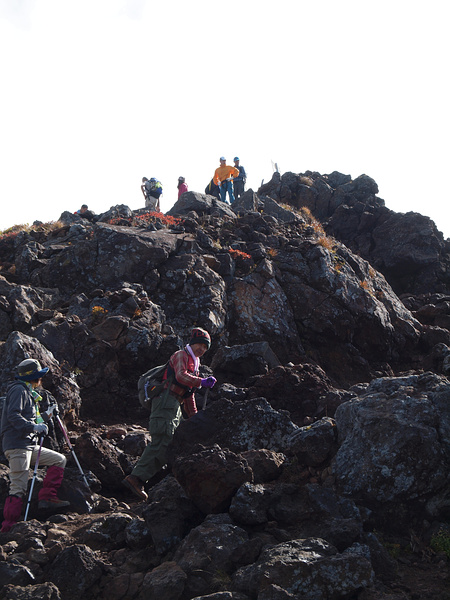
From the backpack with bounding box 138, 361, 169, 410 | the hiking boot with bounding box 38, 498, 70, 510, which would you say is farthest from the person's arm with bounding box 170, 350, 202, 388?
the hiking boot with bounding box 38, 498, 70, 510

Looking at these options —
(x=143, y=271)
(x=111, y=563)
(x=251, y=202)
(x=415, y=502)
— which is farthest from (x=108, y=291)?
(x=251, y=202)

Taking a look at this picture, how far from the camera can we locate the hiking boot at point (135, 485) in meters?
8.20

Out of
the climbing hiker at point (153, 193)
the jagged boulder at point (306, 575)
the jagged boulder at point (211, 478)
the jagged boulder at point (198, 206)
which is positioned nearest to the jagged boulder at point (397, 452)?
the jagged boulder at point (306, 575)

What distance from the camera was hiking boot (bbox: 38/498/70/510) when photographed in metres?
7.74

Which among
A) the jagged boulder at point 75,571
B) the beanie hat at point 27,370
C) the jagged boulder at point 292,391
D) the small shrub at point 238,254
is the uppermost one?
the small shrub at point 238,254

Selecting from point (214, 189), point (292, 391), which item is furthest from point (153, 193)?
point (292, 391)

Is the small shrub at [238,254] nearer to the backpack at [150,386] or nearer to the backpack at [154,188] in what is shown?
the backpack at [154,188]

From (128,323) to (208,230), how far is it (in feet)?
26.4

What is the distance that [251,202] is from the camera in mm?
27891

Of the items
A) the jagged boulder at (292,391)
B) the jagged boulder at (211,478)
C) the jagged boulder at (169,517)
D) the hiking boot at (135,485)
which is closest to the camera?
the jagged boulder at (169,517)

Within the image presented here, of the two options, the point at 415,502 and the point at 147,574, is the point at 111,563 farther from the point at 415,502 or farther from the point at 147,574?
the point at 415,502

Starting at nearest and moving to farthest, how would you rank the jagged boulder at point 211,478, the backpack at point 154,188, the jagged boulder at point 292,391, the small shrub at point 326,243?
the jagged boulder at point 211,478, the jagged boulder at point 292,391, the small shrub at point 326,243, the backpack at point 154,188

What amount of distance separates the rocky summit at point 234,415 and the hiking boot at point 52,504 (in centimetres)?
18

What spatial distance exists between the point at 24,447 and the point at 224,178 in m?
24.0
